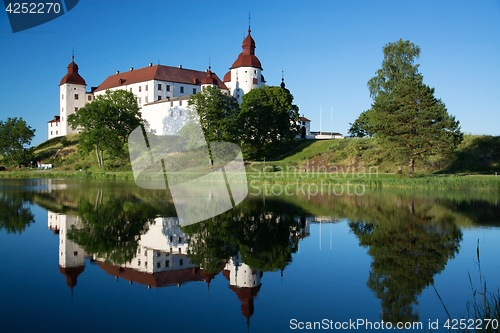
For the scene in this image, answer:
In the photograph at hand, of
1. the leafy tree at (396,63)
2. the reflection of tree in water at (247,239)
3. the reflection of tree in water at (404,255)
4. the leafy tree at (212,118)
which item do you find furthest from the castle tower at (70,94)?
the reflection of tree in water at (404,255)

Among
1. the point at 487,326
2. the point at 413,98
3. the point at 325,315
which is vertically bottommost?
the point at 325,315

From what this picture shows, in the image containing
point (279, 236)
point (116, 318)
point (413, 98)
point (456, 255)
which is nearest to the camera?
point (116, 318)

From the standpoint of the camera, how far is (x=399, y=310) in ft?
20.0

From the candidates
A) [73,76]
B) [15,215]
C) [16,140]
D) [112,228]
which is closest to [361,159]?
[112,228]

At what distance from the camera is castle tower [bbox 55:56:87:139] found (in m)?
80.4

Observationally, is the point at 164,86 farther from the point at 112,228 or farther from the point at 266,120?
the point at 112,228

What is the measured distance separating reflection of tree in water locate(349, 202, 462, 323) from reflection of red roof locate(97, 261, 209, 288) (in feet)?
11.6

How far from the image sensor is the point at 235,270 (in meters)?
7.90

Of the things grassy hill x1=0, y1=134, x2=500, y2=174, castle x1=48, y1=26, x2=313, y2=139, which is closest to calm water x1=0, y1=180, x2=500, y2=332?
grassy hill x1=0, y1=134, x2=500, y2=174

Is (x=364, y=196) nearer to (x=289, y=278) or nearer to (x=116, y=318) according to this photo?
(x=289, y=278)

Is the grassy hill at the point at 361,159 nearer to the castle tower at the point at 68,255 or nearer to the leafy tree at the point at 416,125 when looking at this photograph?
the leafy tree at the point at 416,125

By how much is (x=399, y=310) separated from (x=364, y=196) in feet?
55.3

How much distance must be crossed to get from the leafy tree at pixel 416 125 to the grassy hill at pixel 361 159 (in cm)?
148

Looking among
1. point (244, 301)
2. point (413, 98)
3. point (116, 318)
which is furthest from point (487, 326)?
point (413, 98)
